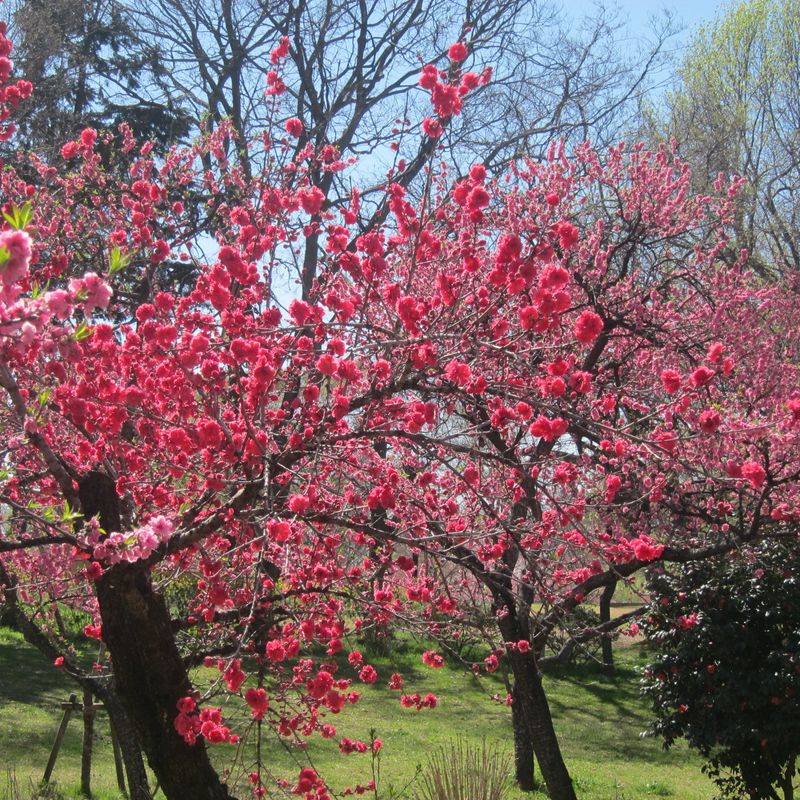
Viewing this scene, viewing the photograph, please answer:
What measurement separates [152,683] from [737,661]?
5677 millimetres

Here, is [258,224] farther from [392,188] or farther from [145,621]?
[145,621]

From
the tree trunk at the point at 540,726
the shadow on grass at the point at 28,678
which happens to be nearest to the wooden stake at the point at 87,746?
the shadow on grass at the point at 28,678

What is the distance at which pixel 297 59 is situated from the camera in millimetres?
16328

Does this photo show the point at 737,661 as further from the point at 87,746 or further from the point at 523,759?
the point at 87,746

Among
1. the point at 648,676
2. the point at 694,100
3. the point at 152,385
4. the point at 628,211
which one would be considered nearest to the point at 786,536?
the point at 648,676

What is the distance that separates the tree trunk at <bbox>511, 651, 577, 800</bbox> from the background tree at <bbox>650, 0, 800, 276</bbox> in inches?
493

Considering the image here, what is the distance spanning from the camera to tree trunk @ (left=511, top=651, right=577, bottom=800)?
8094mm

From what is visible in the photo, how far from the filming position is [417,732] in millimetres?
12750

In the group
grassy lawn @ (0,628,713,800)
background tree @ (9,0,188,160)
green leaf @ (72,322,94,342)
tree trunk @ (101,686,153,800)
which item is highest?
background tree @ (9,0,188,160)

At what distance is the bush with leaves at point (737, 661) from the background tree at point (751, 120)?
37.5ft

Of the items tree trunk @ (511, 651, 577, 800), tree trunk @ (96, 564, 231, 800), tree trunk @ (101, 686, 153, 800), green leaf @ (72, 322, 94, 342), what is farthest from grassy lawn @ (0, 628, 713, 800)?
green leaf @ (72, 322, 94, 342)

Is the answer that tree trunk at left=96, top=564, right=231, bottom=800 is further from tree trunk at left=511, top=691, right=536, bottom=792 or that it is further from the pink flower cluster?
tree trunk at left=511, top=691, right=536, bottom=792

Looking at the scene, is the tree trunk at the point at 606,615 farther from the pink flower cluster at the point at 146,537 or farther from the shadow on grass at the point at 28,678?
the pink flower cluster at the point at 146,537

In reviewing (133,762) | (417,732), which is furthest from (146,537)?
(417,732)
